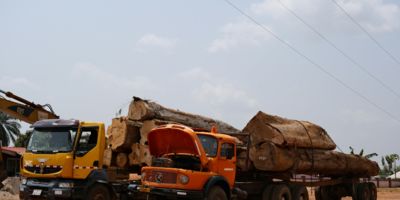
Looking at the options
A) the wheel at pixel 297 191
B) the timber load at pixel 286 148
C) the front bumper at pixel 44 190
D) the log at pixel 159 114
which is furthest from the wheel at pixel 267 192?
the front bumper at pixel 44 190

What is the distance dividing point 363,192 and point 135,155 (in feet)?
37.2

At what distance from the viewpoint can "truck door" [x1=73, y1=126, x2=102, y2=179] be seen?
49.0ft

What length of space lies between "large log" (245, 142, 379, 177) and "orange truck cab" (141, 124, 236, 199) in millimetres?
2059

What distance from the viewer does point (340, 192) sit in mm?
23531

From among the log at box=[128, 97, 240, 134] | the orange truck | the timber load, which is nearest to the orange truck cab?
the orange truck

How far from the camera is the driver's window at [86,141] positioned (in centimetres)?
1507

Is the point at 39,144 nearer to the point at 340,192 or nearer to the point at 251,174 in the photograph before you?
the point at 251,174

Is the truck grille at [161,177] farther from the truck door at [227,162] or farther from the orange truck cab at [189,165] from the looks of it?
the truck door at [227,162]

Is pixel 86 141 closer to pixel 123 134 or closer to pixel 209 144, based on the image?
pixel 123 134

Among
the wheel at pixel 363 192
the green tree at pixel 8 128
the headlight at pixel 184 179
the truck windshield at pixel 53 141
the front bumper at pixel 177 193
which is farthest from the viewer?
the green tree at pixel 8 128

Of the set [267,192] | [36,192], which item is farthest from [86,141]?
[267,192]

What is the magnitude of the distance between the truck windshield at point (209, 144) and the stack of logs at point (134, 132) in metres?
2.32

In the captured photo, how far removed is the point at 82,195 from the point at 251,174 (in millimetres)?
5703

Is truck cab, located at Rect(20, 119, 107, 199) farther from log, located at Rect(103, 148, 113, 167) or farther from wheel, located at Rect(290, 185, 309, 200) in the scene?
wheel, located at Rect(290, 185, 309, 200)
